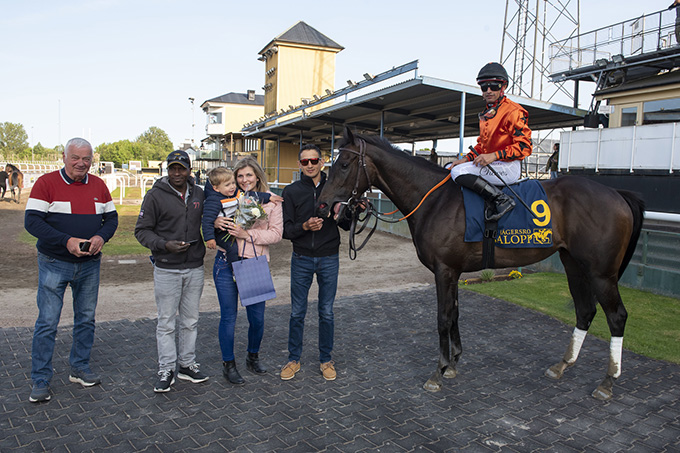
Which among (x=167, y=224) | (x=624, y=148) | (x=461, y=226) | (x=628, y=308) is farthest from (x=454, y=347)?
(x=624, y=148)

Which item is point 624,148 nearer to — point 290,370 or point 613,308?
point 613,308

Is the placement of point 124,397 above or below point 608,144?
below

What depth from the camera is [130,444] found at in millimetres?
3125

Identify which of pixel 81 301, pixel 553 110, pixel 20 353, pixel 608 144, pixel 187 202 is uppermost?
pixel 553 110

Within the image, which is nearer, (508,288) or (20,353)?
(20,353)

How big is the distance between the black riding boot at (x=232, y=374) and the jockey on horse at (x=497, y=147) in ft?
8.90

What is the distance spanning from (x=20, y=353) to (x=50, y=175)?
2.09m

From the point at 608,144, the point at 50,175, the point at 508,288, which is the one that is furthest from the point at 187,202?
the point at 608,144

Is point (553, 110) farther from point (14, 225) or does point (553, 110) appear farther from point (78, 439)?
point (14, 225)

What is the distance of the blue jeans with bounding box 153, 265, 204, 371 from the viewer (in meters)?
4.00

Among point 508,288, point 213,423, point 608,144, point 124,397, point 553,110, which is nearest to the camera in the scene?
point 213,423

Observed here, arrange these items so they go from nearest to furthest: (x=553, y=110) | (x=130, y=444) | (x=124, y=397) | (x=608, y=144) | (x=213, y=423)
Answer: (x=130, y=444), (x=213, y=423), (x=124, y=397), (x=608, y=144), (x=553, y=110)

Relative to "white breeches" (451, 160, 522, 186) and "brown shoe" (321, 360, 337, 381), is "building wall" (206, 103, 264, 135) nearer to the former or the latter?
"white breeches" (451, 160, 522, 186)

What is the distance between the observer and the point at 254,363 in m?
4.43
